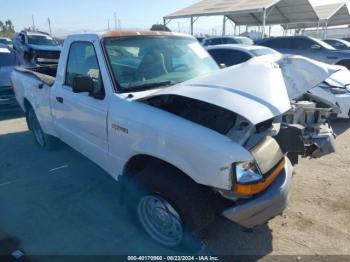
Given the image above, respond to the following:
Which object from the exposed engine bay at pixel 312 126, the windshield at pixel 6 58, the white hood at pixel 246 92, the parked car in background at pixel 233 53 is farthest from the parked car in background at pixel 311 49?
the white hood at pixel 246 92

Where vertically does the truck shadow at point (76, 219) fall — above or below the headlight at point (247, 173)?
below

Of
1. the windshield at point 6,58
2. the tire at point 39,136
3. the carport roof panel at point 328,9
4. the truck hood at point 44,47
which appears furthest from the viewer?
the carport roof panel at point 328,9

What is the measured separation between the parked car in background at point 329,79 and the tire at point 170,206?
2.37m

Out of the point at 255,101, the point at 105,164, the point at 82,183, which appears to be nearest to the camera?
the point at 255,101

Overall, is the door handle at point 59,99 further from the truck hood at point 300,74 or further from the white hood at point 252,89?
the truck hood at point 300,74

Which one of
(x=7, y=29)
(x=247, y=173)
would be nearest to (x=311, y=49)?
(x=247, y=173)

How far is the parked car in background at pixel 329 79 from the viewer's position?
192 inches

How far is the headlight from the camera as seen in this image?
245 centimetres

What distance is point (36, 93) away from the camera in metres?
5.04

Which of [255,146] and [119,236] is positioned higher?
[255,146]

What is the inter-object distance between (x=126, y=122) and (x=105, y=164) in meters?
0.79

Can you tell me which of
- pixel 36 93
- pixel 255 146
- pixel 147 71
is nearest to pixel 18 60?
pixel 36 93

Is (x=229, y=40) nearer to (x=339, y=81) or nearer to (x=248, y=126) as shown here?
(x=339, y=81)

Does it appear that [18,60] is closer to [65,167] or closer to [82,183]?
Answer: [65,167]
